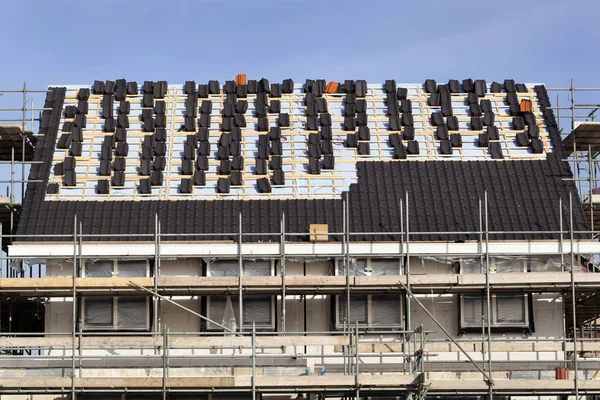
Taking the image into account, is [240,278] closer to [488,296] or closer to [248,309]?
[248,309]

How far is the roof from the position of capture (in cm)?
4388

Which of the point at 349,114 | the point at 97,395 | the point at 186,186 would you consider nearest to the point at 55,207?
the point at 186,186

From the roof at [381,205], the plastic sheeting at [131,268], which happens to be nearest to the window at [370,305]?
the roof at [381,205]

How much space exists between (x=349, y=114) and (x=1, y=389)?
1592cm

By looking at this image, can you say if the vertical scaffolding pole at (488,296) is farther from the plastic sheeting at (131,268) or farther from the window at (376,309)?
the plastic sheeting at (131,268)

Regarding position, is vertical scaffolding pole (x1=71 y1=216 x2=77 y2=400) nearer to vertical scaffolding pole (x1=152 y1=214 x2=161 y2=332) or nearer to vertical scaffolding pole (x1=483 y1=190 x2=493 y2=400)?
vertical scaffolding pole (x1=152 y1=214 x2=161 y2=332)

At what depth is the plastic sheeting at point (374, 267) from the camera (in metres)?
43.1

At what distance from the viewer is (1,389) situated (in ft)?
128

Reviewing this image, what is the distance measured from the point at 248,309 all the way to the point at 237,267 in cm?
132

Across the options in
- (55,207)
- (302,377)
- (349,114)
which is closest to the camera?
(302,377)

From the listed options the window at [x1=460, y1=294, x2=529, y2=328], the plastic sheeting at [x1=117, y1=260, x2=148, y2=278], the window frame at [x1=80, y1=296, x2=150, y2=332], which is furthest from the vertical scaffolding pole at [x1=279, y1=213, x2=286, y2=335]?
the window at [x1=460, y1=294, x2=529, y2=328]

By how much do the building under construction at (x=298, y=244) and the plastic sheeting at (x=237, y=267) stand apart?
0.04 metres

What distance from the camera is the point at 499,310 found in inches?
1700

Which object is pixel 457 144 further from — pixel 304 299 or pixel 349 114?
pixel 304 299
